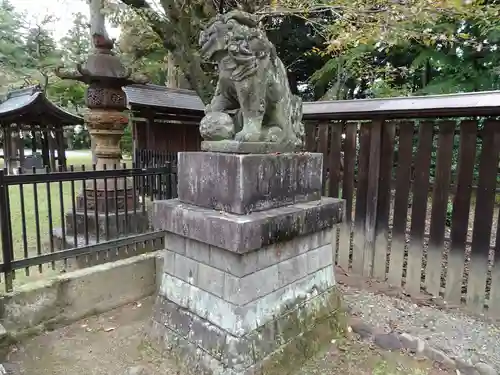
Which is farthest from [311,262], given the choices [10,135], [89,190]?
[10,135]

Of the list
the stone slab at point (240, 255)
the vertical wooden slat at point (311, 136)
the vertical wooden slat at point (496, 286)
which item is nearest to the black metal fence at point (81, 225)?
the stone slab at point (240, 255)

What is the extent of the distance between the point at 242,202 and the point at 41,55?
22006 millimetres

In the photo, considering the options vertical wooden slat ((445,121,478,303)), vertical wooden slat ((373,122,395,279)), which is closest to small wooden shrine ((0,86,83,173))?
vertical wooden slat ((373,122,395,279))

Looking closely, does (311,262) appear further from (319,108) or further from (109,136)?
(109,136)

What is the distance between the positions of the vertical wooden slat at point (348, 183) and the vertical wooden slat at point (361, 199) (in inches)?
4.3

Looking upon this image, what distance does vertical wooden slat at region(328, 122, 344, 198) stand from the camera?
4.96 metres

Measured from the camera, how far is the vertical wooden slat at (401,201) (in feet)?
14.2

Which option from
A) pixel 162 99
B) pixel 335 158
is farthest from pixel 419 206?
pixel 162 99

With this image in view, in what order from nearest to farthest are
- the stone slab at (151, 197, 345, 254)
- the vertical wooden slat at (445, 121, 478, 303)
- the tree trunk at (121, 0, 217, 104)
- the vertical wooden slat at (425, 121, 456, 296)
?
the stone slab at (151, 197, 345, 254) < the vertical wooden slat at (445, 121, 478, 303) < the vertical wooden slat at (425, 121, 456, 296) < the tree trunk at (121, 0, 217, 104)

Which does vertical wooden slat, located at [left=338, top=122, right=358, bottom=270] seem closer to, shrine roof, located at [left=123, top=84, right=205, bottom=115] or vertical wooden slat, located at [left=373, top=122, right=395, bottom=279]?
vertical wooden slat, located at [left=373, top=122, right=395, bottom=279]

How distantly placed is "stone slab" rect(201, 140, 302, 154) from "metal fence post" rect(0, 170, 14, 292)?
5.72 ft

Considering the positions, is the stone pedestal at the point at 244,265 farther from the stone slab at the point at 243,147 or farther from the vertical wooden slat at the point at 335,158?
the vertical wooden slat at the point at 335,158

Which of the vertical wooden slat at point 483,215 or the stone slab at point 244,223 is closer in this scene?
the stone slab at point 244,223

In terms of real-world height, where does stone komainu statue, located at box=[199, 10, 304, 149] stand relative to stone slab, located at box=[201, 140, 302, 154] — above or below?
above
